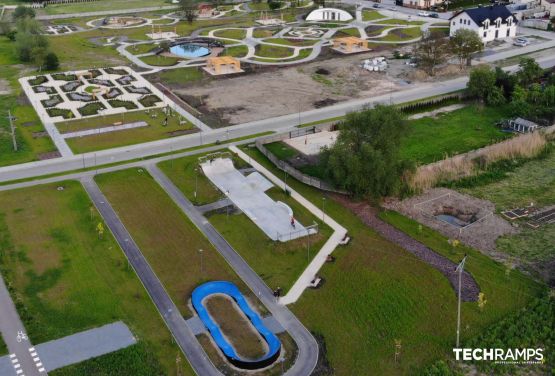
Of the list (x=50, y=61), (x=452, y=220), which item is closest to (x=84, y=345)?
(x=452, y=220)

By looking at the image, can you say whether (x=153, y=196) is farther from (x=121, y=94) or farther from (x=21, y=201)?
(x=121, y=94)

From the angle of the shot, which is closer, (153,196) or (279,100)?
(153,196)

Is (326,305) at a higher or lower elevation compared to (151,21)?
lower

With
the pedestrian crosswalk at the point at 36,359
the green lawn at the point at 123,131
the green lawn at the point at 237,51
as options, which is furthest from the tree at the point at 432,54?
the pedestrian crosswalk at the point at 36,359

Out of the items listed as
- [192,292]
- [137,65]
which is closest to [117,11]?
[137,65]

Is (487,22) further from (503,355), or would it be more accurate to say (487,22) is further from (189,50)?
(503,355)

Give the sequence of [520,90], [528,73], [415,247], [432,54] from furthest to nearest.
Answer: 1. [432,54]
2. [528,73]
3. [520,90]
4. [415,247]
